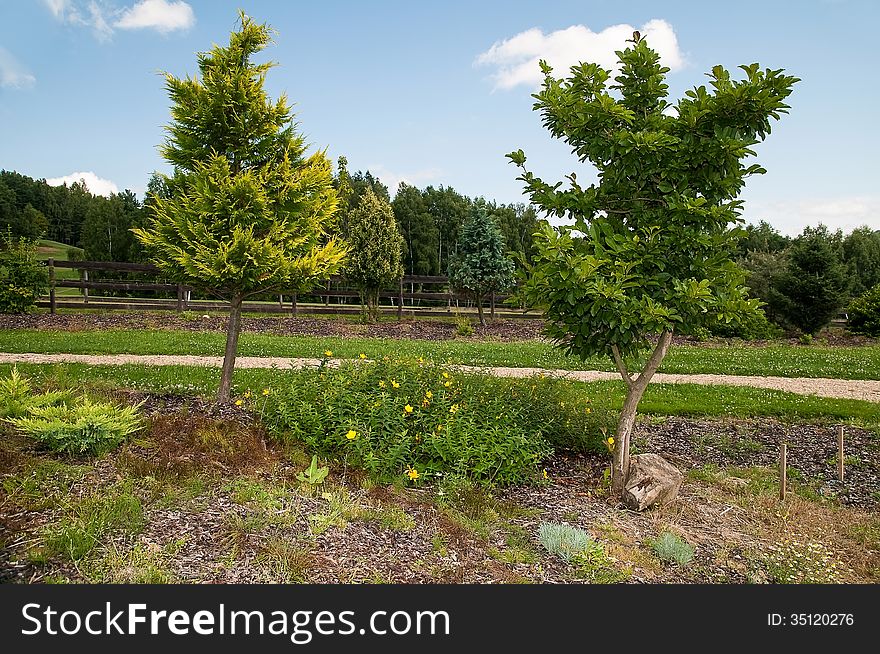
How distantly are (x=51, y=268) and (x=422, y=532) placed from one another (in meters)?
20.0

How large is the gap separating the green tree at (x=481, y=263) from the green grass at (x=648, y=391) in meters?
11.4

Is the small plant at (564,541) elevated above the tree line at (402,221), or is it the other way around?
the tree line at (402,221)

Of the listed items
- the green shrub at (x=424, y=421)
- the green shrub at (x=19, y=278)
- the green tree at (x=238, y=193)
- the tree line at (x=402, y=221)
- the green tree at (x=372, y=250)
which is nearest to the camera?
the green shrub at (x=424, y=421)

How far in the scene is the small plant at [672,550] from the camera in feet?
13.7

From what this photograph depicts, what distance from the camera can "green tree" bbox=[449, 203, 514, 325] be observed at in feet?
71.5

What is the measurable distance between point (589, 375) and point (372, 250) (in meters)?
11.4

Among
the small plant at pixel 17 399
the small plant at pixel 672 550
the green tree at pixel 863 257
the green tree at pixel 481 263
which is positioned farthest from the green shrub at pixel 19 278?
the green tree at pixel 863 257

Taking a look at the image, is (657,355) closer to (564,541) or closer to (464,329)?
(564,541)

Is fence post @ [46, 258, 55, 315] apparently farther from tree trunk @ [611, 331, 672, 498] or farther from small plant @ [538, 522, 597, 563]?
small plant @ [538, 522, 597, 563]

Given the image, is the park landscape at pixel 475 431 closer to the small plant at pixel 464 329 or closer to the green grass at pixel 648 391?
the green grass at pixel 648 391

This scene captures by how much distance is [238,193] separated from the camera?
6.89 metres

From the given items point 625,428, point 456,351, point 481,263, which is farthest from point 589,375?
point 481,263

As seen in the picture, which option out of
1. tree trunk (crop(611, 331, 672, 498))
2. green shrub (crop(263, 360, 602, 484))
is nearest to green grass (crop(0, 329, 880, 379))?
green shrub (crop(263, 360, 602, 484))

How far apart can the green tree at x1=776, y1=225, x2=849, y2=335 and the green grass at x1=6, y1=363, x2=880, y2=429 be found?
12.1 m
